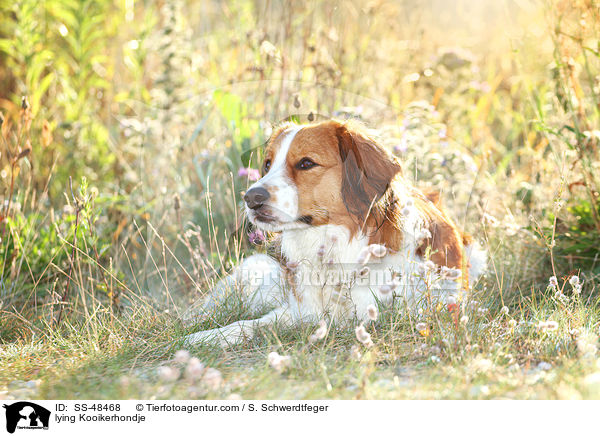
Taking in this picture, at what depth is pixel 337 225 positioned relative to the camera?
2.77 m

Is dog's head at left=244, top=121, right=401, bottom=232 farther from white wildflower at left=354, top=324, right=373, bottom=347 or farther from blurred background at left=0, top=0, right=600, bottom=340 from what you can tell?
white wildflower at left=354, top=324, right=373, bottom=347

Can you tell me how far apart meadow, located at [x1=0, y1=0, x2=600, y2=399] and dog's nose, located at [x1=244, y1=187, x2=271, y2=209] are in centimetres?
56

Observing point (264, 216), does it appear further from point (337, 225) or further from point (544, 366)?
point (544, 366)

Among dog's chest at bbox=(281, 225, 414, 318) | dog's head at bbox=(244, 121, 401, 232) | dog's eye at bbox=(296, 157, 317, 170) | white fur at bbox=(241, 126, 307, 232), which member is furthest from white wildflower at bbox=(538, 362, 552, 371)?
dog's eye at bbox=(296, 157, 317, 170)

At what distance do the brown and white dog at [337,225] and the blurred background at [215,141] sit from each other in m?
0.34

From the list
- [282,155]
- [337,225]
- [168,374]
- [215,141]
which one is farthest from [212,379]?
[215,141]

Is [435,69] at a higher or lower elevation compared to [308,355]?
higher

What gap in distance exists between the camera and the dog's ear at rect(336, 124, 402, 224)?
2.73 meters
